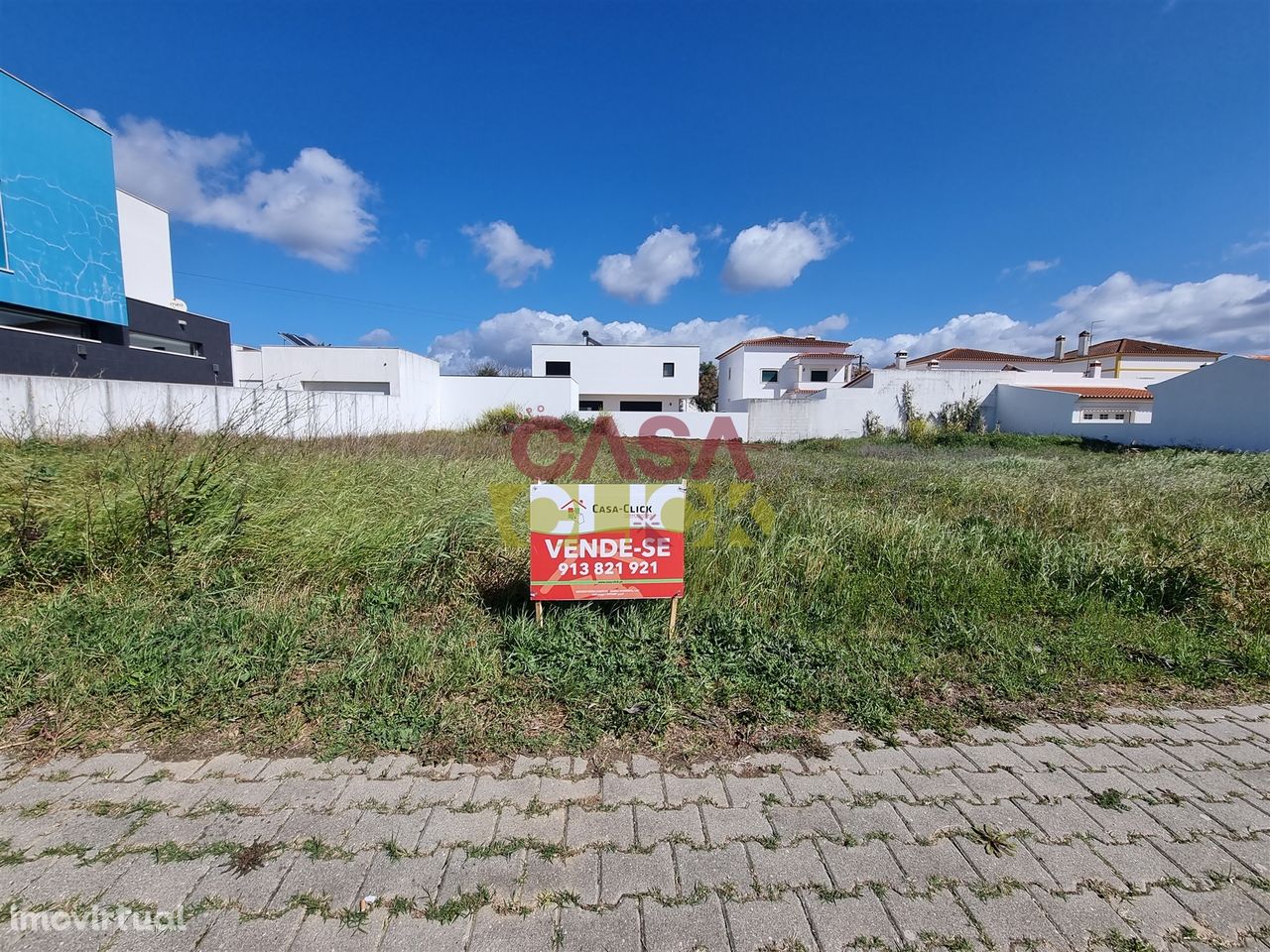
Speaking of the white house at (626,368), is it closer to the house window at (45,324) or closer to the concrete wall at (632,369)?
the concrete wall at (632,369)

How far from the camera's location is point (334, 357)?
2020 cm

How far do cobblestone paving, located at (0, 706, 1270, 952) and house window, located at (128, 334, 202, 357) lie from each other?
737 inches

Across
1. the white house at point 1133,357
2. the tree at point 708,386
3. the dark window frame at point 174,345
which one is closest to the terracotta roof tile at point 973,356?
the white house at point 1133,357

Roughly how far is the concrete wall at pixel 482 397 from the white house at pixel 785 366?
13.5m

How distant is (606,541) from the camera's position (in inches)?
109

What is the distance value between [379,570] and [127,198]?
22763 millimetres

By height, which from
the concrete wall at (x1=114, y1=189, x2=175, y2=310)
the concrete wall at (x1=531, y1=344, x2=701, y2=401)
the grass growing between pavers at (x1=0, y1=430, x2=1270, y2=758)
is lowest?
the grass growing between pavers at (x1=0, y1=430, x2=1270, y2=758)

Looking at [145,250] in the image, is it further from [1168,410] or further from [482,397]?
[1168,410]

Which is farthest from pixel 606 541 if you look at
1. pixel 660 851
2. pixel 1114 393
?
pixel 1114 393

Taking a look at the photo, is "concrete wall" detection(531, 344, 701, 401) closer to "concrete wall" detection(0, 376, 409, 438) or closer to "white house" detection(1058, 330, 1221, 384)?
"concrete wall" detection(0, 376, 409, 438)

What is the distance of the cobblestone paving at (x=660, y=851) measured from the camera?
1.31 meters

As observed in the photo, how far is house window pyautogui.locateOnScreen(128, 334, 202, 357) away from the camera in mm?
14625

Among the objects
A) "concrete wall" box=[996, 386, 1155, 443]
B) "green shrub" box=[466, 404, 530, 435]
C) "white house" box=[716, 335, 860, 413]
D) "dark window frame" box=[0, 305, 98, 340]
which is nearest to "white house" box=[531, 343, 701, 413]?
"white house" box=[716, 335, 860, 413]

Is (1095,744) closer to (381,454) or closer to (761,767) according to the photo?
(761,767)
